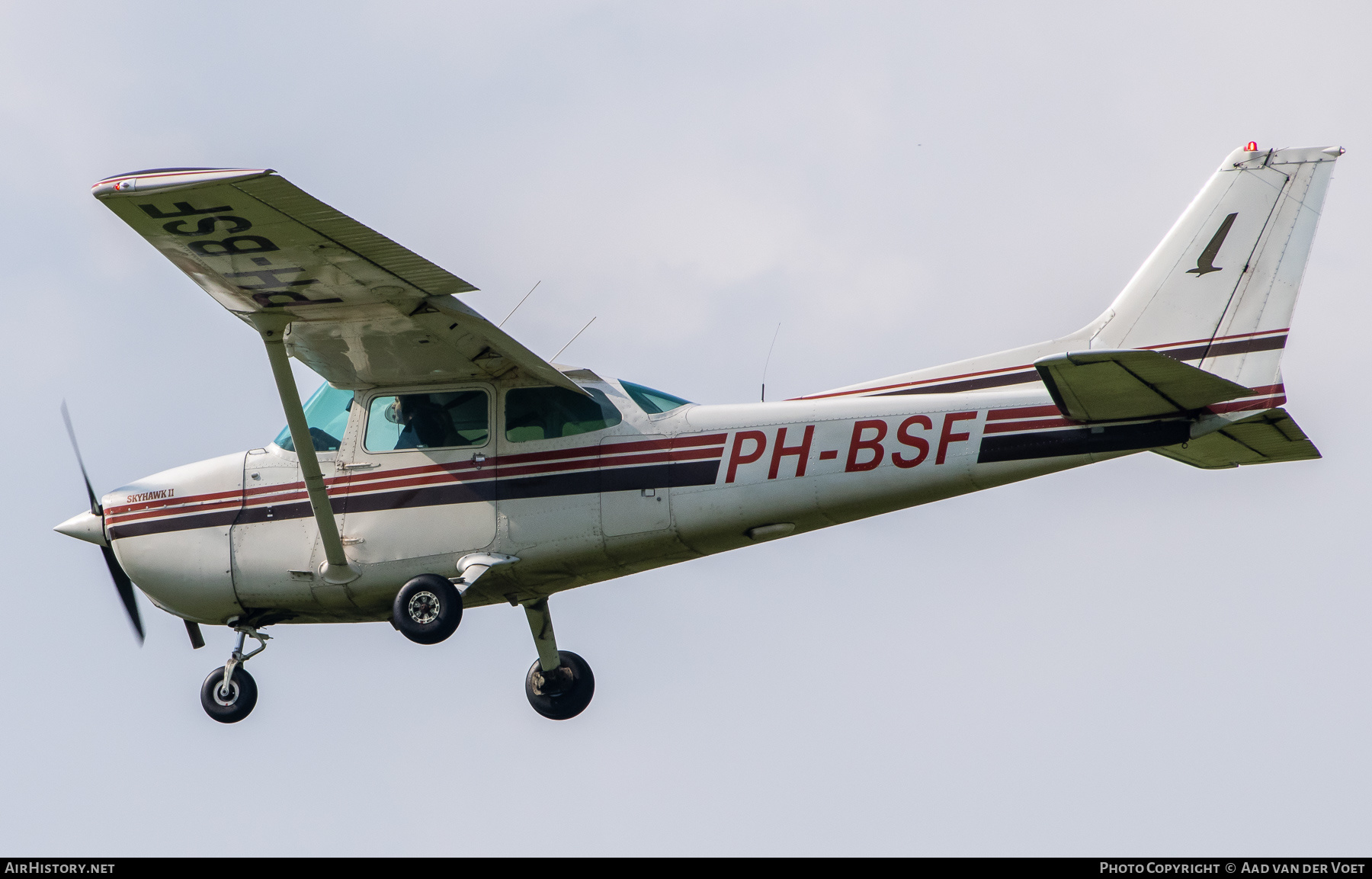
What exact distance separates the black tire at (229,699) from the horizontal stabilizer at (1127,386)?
23.0ft

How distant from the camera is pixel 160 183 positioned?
35.2 ft

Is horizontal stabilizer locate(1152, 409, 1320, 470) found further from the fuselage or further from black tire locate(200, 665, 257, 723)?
black tire locate(200, 665, 257, 723)

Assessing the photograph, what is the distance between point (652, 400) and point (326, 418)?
9.03 feet

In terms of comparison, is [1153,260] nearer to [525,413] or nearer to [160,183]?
[525,413]

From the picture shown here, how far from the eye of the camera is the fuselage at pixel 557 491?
12641mm

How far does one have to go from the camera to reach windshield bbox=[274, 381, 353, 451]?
13727mm

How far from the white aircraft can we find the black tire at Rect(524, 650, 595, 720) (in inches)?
59.5

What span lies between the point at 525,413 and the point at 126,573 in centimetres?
375

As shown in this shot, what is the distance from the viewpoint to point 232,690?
45.4 feet

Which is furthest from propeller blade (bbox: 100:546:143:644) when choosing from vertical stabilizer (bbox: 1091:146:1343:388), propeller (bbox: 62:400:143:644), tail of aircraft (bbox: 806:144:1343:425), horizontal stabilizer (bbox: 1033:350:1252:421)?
vertical stabilizer (bbox: 1091:146:1343:388)

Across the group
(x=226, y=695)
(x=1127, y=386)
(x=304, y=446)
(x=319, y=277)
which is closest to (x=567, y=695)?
(x=226, y=695)

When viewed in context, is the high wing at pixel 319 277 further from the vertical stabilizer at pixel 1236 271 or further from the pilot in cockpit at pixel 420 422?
the vertical stabilizer at pixel 1236 271

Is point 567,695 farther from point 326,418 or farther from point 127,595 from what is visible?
point 127,595

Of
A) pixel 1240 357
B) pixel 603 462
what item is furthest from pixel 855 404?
pixel 1240 357
